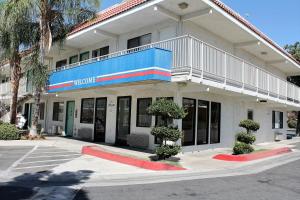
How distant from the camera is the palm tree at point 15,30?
17.9 m

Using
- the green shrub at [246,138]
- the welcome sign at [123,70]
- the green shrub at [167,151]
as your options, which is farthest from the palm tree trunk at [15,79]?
the green shrub at [246,138]

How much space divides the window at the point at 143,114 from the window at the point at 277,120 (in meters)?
13.7

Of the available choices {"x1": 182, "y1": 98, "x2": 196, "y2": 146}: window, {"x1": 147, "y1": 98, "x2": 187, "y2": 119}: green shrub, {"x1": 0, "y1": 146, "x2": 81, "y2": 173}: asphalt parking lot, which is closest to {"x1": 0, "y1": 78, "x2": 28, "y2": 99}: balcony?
{"x1": 0, "y1": 146, "x2": 81, "y2": 173}: asphalt parking lot

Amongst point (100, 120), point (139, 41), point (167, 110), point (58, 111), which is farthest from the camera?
point (58, 111)

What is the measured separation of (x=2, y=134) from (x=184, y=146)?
10.1 metres

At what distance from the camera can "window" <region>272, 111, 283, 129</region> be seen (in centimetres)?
2670

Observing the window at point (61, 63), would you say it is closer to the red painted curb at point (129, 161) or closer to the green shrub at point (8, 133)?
the green shrub at point (8, 133)

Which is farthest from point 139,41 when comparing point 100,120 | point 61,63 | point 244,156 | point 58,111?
point 58,111

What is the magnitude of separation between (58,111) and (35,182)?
54.4ft

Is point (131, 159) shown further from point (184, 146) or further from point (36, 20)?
point (36, 20)

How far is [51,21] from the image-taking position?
64.4 feet

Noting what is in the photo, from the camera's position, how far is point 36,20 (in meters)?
19.5

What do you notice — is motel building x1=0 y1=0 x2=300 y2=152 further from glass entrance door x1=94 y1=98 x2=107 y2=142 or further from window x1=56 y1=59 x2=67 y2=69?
window x1=56 y1=59 x2=67 y2=69

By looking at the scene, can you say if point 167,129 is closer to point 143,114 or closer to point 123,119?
point 143,114
